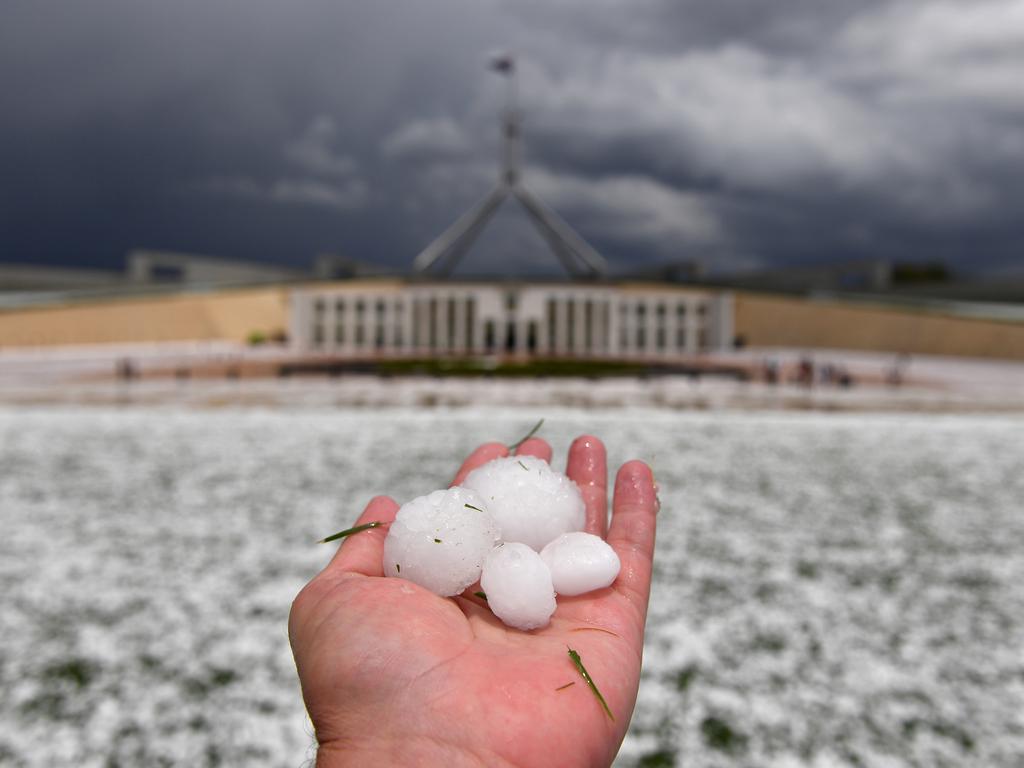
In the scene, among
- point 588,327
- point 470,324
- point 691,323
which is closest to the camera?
point 588,327

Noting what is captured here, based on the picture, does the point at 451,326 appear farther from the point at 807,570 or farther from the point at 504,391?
the point at 807,570

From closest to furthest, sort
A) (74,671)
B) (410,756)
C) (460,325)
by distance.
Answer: (410,756), (74,671), (460,325)

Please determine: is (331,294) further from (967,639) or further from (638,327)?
(967,639)

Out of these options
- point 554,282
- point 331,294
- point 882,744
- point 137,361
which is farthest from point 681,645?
point 331,294

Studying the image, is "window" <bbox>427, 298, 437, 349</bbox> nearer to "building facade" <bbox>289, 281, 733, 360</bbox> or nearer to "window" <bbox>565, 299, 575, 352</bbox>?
"building facade" <bbox>289, 281, 733, 360</bbox>

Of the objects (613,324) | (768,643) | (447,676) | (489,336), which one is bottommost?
(768,643)

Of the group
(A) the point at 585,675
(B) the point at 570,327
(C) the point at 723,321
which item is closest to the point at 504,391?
(A) the point at 585,675
